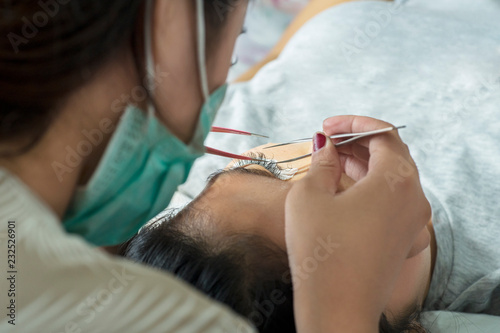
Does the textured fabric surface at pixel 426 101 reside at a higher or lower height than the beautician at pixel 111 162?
lower

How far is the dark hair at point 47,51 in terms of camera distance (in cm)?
50

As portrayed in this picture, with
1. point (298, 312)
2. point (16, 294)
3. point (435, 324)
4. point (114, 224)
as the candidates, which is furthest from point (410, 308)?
point (16, 294)

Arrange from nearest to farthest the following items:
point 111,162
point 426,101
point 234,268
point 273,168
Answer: point 111,162
point 234,268
point 273,168
point 426,101

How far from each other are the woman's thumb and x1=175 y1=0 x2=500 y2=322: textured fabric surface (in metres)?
0.38

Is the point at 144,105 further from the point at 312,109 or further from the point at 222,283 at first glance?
the point at 312,109

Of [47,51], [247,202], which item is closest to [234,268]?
[247,202]

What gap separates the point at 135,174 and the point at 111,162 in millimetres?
48

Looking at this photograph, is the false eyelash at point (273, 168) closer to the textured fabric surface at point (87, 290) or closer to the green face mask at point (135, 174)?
the green face mask at point (135, 174)

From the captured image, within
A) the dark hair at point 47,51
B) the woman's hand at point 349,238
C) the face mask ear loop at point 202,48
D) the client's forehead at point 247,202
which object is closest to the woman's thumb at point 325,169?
the woman's hand at point 349,238

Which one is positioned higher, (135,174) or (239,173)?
(135,174)

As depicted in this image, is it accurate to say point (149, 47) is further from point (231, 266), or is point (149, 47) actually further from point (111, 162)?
point (231, 266)

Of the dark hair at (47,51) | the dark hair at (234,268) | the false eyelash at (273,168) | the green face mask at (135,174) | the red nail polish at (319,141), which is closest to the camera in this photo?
the dark hair at (47,51)

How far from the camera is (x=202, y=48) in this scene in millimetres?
585

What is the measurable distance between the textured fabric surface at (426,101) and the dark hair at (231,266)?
0.29 metres
